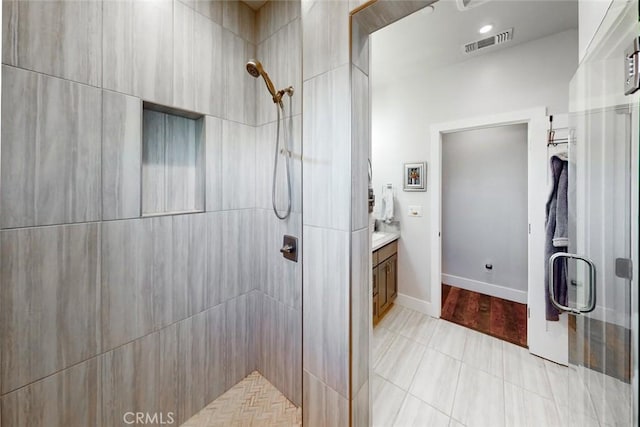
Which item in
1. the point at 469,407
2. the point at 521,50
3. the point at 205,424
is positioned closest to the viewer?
the point at 205,424

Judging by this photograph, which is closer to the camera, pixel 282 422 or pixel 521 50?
pixel 282 422

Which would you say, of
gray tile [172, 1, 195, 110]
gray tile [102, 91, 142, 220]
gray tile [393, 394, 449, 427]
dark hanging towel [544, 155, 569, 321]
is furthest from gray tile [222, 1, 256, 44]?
gray tile [393, 394, 449, 427]

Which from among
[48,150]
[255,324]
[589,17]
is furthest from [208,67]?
[589,17]

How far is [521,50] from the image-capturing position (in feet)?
7.67

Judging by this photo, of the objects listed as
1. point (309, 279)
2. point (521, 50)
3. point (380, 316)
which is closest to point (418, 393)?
point (380, 316)

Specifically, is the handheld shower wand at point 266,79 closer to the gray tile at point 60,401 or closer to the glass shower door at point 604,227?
the glass shower door at point 604,227

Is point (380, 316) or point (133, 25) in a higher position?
point (133, 25)

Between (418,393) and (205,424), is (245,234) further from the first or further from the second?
(418,393)

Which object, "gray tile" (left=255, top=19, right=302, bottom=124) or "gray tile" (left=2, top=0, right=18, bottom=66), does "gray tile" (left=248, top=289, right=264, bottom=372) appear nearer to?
"gray tile" (left=255, top=19, right=302, bottom=124)

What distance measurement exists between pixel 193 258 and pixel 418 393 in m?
1.86

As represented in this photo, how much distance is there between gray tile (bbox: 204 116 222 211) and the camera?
5.07ft

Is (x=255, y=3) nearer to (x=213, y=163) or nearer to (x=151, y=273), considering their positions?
(x=213, y=163)

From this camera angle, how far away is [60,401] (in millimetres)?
1059

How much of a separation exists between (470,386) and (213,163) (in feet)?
8.09
